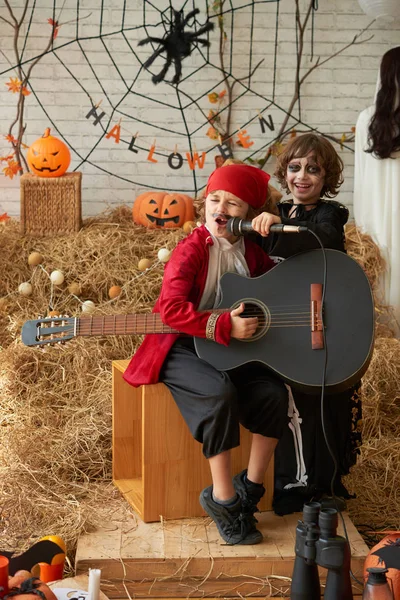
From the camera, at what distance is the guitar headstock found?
2.57m

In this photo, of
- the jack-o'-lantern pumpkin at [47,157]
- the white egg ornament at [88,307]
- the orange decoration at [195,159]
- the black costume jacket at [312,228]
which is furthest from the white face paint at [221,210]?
the orange decoration at [195,159]

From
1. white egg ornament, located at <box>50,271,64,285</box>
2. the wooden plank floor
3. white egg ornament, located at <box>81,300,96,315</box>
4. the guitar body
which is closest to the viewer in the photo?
the wooden plank floor

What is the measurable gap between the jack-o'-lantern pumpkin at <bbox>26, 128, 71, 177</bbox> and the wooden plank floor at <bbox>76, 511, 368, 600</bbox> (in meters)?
2.55

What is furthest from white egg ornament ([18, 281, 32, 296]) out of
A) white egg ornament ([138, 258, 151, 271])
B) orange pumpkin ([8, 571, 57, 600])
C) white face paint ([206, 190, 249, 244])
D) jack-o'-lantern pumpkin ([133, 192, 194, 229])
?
orange pumpkin ([8, 571, 57, 600])

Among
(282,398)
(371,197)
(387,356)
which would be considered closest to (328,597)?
(282,398)

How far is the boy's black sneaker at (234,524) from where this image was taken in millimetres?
2447

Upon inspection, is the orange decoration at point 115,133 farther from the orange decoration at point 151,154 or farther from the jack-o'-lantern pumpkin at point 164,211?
the jack-o'-lantern pumpkin at point 164,211

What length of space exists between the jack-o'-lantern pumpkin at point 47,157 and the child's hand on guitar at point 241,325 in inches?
94.8

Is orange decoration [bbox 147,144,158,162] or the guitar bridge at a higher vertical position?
orange decoration [bbox 147,144,158,162]

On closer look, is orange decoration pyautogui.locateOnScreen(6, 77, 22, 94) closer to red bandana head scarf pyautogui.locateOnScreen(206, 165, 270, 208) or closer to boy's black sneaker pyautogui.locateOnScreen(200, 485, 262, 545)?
red bandana head scarf pyautogui.locateOnScreen(206, 165, 270, 208)

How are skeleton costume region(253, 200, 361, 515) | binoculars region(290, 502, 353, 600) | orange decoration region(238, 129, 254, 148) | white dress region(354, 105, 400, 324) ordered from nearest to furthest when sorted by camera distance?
binoculars region(290, 502, 353, 600), skeleton costume region(253, 200, 361, 515), white dress region(354, 105, 400, 324), orange decoration region(238, 129, 254, 148)

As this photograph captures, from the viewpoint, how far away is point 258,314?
8.18 ft

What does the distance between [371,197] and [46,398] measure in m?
2.11

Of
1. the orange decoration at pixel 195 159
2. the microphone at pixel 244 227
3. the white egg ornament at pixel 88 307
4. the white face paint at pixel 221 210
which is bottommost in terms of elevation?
the white egg ornament at pixel 88 307
